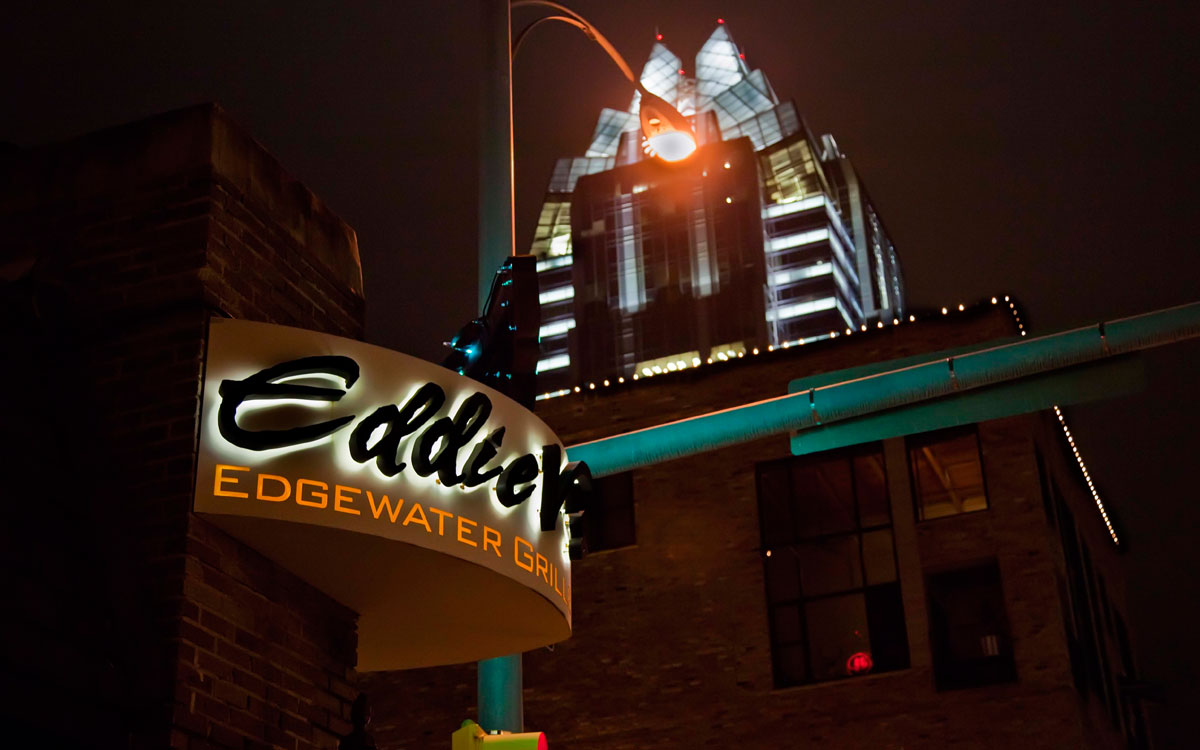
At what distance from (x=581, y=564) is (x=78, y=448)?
17.2m

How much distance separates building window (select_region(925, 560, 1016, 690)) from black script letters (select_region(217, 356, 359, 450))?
15538 millimetres

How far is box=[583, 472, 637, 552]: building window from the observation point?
24.7 m

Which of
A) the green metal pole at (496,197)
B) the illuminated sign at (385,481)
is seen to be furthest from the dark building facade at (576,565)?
the green metal pole at (496,197)

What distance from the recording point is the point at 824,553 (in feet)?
77.7

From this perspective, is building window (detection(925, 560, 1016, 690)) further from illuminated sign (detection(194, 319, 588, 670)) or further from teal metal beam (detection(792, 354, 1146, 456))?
illuminated sign (detection(194, 319, 588, 670))

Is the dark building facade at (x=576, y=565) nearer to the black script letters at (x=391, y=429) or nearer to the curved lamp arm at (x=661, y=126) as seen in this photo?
the black script letters at (x=391, y=429)

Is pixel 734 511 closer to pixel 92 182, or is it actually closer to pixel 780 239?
pixel 92 182

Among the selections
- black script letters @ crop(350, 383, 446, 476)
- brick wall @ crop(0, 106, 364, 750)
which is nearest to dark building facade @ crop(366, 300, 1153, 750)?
brick wall @ crop(0, 106, 364, 750)

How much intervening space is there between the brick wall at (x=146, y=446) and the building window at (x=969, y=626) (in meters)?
14.4

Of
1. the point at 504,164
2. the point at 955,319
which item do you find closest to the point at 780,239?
the point at 955,319

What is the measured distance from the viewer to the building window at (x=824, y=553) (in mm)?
22453

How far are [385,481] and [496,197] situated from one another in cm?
464

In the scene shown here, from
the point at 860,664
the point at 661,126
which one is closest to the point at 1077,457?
the point at 860,664

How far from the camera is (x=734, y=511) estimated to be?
23.9m
